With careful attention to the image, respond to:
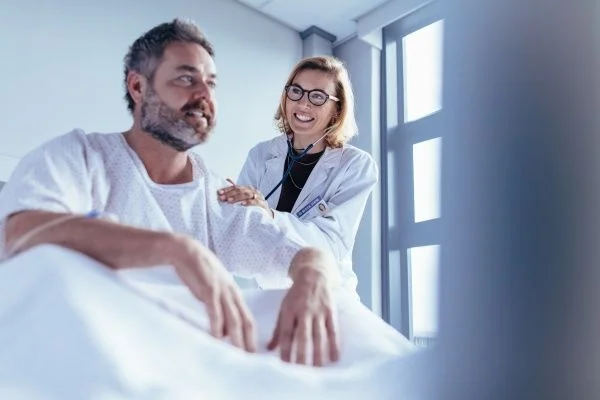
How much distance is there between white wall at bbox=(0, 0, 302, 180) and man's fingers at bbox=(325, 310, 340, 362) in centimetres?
95

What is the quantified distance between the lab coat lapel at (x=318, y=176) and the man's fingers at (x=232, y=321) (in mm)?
681

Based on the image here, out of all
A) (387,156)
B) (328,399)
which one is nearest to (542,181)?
(328,399)

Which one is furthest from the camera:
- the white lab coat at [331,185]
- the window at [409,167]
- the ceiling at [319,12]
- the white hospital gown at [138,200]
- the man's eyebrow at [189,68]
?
the ceiling at [319,12]

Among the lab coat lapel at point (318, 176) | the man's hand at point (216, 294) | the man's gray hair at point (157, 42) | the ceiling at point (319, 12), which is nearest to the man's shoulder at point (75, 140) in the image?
the man's gray hair at point (157, 42)

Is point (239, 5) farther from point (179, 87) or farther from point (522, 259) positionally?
point (522, 259)

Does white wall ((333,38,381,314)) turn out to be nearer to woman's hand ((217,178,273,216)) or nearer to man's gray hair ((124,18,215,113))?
woman's hand ((217,178,273,216))

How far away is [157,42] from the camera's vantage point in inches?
30.4

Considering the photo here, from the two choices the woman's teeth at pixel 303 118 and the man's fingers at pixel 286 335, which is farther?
the woman's teeth at pixel 303 118

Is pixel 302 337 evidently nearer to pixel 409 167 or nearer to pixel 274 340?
pixel 274 340

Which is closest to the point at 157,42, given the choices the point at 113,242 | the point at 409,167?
the point at 113,242

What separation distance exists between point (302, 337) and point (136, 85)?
0.45 m

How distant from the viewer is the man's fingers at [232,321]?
20.0 inches

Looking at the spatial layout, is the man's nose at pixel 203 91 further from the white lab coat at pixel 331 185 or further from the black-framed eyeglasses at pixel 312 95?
the black-framed eyeglasses at pixel 312 95

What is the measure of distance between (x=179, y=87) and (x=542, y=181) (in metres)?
0.57
